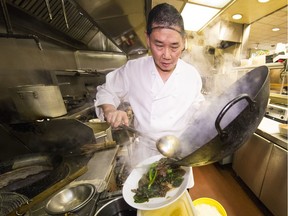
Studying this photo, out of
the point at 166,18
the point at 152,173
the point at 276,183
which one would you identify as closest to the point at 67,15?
the point at 166,18

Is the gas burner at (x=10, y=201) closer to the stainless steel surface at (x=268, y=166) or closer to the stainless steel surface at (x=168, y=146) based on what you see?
the stainless steel surface at (x=168, y=146)

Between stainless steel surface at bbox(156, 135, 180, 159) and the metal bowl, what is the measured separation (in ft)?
1.66

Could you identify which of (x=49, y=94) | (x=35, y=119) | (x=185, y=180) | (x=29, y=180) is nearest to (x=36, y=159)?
(x=29, y=180)

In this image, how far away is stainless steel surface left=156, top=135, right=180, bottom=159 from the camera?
104 cm

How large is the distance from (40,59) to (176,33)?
6.85ft

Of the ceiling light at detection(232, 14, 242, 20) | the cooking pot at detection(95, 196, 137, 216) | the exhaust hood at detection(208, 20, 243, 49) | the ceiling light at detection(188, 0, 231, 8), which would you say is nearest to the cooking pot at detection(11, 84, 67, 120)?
the cooking pot at detection(95, 196, 137, 216)

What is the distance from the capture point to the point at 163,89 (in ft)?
4.96

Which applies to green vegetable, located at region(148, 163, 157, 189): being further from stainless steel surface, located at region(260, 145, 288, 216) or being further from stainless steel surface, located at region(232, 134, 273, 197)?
stainless steel surface, located at region(232, 134, 273, 197)

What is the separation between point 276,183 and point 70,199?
7.86 ft

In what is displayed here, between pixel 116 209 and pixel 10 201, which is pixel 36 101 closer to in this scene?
pixel 10 201

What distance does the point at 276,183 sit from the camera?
78.5 inches

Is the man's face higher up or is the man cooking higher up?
the man's face

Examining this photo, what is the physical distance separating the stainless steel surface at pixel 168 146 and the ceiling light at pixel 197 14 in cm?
239

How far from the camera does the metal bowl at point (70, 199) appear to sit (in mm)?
885
